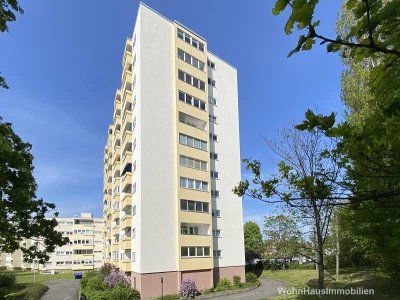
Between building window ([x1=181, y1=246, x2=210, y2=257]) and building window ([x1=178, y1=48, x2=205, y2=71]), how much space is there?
20.6 metres

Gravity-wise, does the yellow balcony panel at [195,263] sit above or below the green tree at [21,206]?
below

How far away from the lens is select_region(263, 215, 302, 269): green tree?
2522 cm

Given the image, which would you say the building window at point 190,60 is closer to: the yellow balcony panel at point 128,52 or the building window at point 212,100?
the building window at point 212,100

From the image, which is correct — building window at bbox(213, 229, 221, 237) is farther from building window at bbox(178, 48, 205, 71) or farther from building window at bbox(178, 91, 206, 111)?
building window at bbox(178, 48, 205, 71)

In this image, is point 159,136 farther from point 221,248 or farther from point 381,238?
point 381,238

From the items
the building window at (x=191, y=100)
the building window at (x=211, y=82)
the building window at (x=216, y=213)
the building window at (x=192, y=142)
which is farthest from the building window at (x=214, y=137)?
the building window at (x=216, y=213)

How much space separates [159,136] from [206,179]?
284 inches

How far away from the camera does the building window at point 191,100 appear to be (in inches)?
1683

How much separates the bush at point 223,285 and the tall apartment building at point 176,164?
0.90 metres

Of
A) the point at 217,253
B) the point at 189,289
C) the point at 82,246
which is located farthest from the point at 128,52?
the point at 82,246

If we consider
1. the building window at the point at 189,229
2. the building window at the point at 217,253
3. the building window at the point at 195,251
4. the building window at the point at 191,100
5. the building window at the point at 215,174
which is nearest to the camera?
the building window at the point at 195,251

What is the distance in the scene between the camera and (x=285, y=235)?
1079 inches

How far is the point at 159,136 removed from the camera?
132 ft

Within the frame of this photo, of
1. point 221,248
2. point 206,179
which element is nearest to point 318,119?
point 206,179
